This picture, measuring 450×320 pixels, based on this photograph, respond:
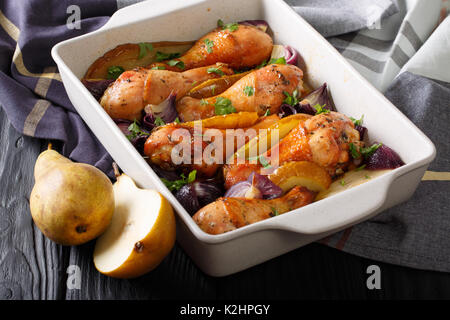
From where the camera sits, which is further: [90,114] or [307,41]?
[307,41]

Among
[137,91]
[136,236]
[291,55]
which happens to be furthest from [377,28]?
[136,236]

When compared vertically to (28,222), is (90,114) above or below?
above

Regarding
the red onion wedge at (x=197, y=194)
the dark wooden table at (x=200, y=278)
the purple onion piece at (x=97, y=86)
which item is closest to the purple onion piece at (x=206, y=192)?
the red onion wedge at (x=197, y=194)

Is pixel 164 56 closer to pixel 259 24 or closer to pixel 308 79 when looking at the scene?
pixel 259 24

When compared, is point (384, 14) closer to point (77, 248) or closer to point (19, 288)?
point (77, 248)

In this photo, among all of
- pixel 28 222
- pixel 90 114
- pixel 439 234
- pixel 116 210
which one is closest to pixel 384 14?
pixel 439 234

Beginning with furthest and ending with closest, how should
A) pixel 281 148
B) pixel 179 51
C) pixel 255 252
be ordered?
1. pixel 179 51
2. pixel 281 148
3. pixel 255 252
